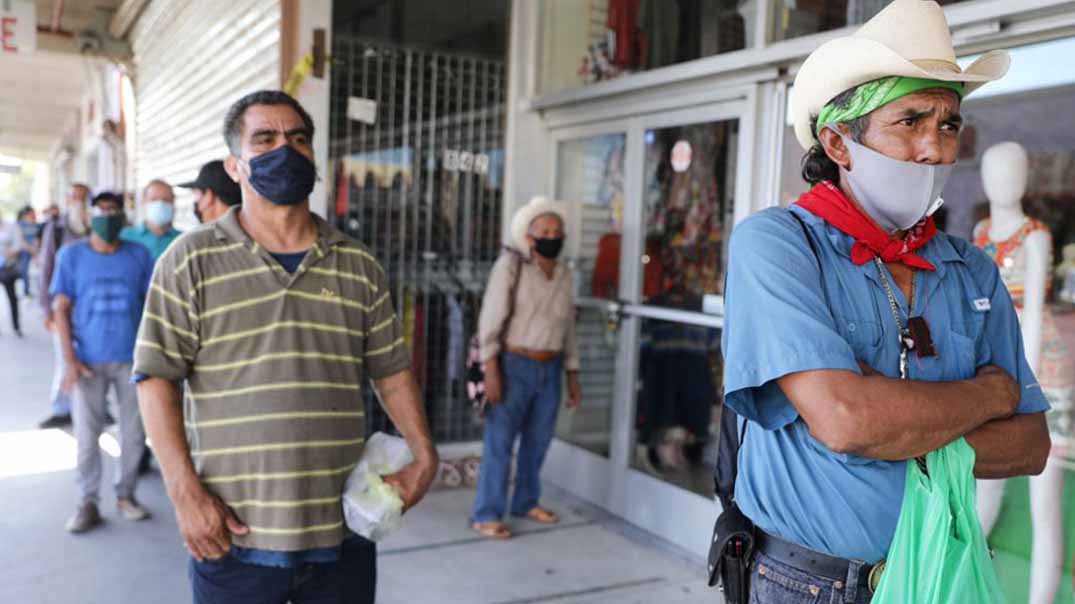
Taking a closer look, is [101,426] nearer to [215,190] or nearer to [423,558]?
[215,190]

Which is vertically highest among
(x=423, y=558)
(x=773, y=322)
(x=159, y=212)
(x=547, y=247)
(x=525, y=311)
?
(x=159, y=212)

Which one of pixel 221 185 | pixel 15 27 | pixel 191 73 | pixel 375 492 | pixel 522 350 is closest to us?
pixel 375 492

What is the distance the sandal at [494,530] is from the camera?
13.9 feet

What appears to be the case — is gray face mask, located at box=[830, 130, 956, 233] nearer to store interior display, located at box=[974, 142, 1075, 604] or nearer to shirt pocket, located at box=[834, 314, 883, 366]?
shirt pocket, located at box=[834, 314, 883, 366]

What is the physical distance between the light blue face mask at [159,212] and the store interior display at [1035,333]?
4.22 m

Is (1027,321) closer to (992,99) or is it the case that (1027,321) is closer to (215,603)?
(992,99)

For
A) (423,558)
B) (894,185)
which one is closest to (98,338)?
(423,558)

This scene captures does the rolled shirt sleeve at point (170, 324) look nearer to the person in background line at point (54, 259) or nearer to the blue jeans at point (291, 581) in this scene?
the blue jeans at point (291, 581)

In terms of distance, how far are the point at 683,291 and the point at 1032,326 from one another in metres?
1.66

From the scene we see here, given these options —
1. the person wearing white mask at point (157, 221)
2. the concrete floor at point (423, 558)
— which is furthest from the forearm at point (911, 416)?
the person wearing white mask at point (157, 221)

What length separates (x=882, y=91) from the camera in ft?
4.67

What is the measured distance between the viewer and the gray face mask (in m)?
1.44

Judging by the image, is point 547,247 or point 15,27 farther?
point 15,27

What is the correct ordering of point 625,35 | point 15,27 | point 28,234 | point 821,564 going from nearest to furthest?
point 821,564 < point 625,35 < point 15,27 < point 28,234
